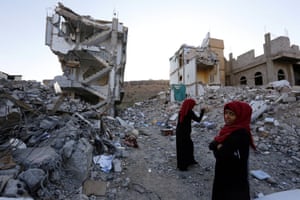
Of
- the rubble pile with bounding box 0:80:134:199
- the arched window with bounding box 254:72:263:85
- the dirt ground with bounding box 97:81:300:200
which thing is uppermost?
the arched window with bounding box 254:72:263:85

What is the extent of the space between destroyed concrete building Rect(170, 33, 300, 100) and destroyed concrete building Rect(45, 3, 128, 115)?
492 centimetres

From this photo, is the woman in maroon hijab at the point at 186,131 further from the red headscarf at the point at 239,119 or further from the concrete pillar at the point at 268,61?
the concrete pillar at the point at 268,61

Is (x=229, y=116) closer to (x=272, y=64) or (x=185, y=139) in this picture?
(x=185, y=139)

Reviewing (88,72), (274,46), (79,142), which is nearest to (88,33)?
(88,72)

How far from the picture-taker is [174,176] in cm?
325

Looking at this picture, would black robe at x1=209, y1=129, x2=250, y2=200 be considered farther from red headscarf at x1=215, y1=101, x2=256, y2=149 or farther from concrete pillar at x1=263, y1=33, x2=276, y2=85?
concrete pillar at x1=263, y1=33, x2=276, y2=85

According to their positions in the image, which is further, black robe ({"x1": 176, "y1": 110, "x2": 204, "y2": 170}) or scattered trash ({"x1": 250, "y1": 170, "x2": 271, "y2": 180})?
black robe ({"x1": 176, "y1": 110, "x2": 204, "y2": 170})

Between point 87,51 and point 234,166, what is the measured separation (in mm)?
11962

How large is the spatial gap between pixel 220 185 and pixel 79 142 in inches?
99.4

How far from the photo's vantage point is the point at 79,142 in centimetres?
324

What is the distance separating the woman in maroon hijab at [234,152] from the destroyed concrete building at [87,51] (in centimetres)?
929

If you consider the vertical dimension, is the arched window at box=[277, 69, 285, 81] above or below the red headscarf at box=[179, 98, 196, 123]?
above

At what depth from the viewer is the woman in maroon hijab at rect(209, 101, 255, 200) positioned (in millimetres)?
1691

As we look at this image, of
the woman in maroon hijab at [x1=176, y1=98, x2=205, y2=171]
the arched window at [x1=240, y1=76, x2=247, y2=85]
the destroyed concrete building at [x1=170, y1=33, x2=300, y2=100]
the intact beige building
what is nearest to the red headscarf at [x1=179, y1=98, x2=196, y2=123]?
the woman in maroon hijab at [x1=176, y1=98, x2=205, y2=171]
